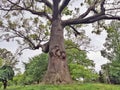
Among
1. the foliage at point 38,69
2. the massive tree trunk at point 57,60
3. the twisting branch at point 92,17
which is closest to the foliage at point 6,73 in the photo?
the massive tree trunk at point 57,60

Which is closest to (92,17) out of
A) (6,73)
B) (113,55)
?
(6,73)

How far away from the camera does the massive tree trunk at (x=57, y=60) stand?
58.2ft

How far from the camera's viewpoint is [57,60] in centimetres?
1828

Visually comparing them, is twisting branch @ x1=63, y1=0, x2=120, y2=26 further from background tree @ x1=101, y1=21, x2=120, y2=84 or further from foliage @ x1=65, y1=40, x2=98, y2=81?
background tree @ x1=101, y1=21, x2=120, y2=84

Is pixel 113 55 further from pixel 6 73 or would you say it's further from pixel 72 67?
pixel 6 73

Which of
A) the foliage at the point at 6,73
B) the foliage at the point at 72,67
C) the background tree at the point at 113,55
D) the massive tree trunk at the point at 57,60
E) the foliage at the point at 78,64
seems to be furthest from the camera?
the background tree at the point at 113,55

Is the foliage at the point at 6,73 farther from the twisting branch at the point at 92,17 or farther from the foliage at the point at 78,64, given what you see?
the foliage at the point at 78,64

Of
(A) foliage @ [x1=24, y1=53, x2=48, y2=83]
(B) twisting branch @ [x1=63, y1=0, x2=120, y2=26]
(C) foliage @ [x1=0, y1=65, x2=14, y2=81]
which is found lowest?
(C) foliage @ [x1=0, y1=65, x2=14, y2=81]

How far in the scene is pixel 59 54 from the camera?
18.4m

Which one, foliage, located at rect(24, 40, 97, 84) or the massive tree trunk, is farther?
foliage, located at rect(24, 40, 97, 84)

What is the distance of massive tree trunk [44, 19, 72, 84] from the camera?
17734mm

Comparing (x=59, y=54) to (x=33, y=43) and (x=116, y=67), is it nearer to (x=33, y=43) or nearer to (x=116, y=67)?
(x=33, y=43)

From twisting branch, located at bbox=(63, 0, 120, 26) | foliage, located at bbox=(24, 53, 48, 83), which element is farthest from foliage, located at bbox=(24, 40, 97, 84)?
twisting branch, located at bbox=(63, 0, 120, 26)

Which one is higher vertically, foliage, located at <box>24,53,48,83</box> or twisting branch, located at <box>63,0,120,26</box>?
twisting branch, located at <box>63,0,120,26</box>
